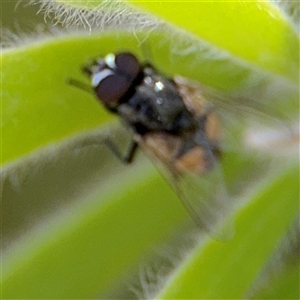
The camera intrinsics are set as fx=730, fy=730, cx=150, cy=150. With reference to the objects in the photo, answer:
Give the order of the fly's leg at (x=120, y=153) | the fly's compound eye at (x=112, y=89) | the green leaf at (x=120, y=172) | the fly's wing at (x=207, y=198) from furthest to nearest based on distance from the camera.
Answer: the fly's leg at (x=120, y=153), the fly's compound eye at (x=112, y=89), the fly's wing at (x=207, y=198), the green leaf at (x=120, y=172)

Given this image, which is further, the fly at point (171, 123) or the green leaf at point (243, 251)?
the fly at point (171, 123)

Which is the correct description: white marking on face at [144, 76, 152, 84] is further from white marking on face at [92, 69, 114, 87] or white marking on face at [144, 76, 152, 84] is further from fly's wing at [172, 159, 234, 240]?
fly's wing at [172, 159, 234, 240]

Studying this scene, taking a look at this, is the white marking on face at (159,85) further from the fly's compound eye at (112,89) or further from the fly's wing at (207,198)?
the fly's wing at (207,198)

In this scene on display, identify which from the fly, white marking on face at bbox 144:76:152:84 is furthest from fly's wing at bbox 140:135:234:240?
white marking on face at bbox 144:76:152:84

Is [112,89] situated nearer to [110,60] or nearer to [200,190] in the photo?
[110,60]

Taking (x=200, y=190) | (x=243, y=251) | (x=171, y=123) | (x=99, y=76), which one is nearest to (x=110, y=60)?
(x=99, y=76)

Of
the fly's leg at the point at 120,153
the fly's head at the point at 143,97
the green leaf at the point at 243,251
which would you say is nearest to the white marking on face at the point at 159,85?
the fly's head at the point at 143,97

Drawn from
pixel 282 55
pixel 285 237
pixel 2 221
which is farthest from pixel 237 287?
pixel 2 221
